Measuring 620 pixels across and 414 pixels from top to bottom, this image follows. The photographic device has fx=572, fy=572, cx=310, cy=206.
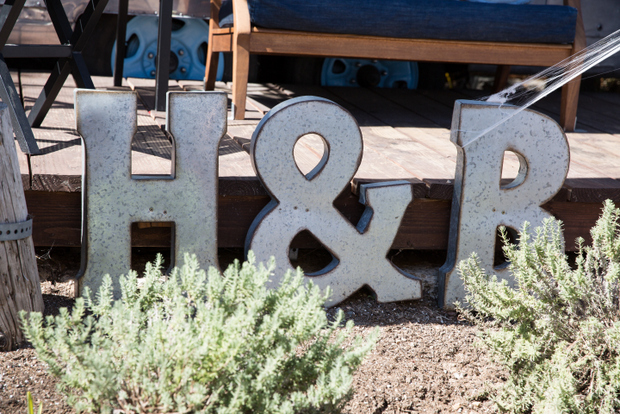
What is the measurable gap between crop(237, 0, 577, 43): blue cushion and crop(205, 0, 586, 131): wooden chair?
0.03 meters

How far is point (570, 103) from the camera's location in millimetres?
3033

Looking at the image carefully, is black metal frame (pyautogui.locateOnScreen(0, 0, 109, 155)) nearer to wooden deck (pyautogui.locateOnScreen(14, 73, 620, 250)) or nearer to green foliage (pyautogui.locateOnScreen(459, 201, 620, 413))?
wooden deck (pyautogui.locateOnScreen(14, 73, 620, 250))

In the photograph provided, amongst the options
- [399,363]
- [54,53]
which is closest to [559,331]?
[399,363]

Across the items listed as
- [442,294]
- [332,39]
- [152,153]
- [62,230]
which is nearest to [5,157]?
[62,230]

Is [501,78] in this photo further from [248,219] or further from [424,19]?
[248,219]

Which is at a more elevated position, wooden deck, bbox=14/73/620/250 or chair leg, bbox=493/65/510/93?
chair leg, bbox=493/65/510/93

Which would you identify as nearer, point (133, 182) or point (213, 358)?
point (213, 358)

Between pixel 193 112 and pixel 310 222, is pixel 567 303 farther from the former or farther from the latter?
pixel 193 112

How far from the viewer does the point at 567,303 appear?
4.88 feet

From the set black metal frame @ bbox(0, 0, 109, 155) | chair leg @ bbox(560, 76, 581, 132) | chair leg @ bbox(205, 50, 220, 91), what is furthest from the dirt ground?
chair leg @ bbox(205, 50, 220, 91)

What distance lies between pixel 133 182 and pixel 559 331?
126 cm

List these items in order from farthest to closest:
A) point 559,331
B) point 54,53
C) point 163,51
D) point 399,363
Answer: point 163,51, point 54,53, point 399,363, point 559,331

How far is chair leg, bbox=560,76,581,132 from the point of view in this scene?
3010mm

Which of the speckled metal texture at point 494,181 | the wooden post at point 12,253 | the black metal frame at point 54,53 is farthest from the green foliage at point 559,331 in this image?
the black metal frame at point 54,53
